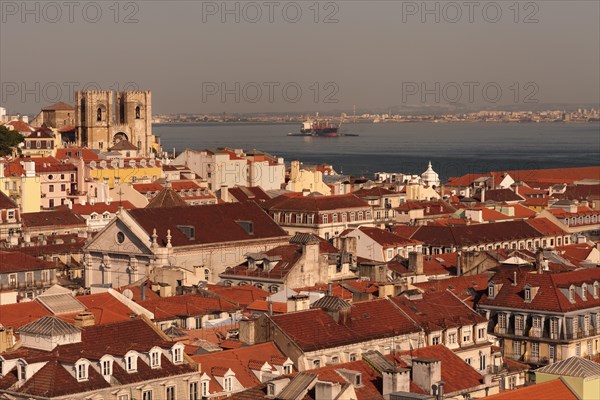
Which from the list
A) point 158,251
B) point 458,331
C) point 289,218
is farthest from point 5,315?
point 289,218

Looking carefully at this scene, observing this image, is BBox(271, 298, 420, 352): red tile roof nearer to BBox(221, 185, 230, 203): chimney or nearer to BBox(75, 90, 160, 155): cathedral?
BBox(221, 185, 230, 203): chimney

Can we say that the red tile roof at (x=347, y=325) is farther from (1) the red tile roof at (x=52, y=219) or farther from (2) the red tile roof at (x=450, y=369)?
(1) the red tile roof at (x=52, y=219)

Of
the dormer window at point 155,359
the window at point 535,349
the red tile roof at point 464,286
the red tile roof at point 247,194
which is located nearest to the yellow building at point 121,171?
the red tile roof at point 247,194

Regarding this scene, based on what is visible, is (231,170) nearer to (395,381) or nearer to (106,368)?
(106,368)

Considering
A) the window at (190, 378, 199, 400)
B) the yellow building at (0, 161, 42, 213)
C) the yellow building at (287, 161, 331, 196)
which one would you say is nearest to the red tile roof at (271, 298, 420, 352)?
the window at (190, 378, 199, 400)

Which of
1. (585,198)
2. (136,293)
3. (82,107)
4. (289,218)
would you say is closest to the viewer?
(136,293)

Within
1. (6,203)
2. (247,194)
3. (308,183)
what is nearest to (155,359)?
(6,203)

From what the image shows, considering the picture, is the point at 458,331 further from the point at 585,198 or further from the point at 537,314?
the point at 585,198
